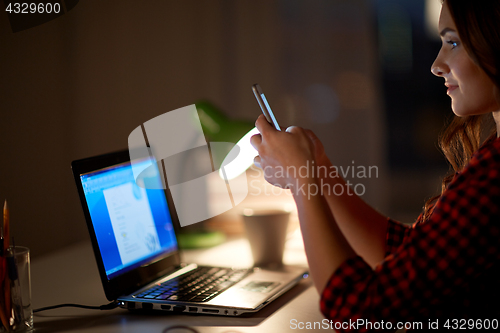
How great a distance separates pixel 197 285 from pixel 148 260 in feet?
0.44

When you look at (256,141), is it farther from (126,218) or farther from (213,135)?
(213,135)

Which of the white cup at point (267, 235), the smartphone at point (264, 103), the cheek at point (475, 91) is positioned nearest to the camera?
the cheek at point (475, 91)

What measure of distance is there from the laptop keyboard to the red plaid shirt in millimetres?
330

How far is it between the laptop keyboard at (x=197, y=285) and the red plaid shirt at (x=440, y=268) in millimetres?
330

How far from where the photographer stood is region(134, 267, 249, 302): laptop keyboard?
2.73 feet

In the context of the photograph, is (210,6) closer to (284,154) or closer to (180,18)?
(180,18)

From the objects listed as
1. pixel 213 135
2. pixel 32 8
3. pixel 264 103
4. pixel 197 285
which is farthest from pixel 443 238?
pixel 32 8

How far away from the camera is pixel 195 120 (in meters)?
1.28

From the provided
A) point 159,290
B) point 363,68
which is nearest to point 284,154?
point 159,290

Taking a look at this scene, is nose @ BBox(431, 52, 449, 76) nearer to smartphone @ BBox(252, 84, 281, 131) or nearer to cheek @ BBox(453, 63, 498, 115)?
cheek @ BBox(453, 63, 498, 115)

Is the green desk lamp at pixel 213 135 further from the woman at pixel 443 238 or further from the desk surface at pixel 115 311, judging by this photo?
the woman at pixel 443 238

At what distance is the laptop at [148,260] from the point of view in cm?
82

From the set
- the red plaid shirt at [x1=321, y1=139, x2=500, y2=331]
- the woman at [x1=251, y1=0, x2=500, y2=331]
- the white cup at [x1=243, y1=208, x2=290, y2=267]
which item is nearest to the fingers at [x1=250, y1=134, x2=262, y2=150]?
the woman at [x1=251, y1=0, x2=500, y2=331]

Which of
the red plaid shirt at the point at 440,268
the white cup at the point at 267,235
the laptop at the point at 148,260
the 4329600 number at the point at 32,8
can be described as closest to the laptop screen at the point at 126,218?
the laptop at the point at 148,260
